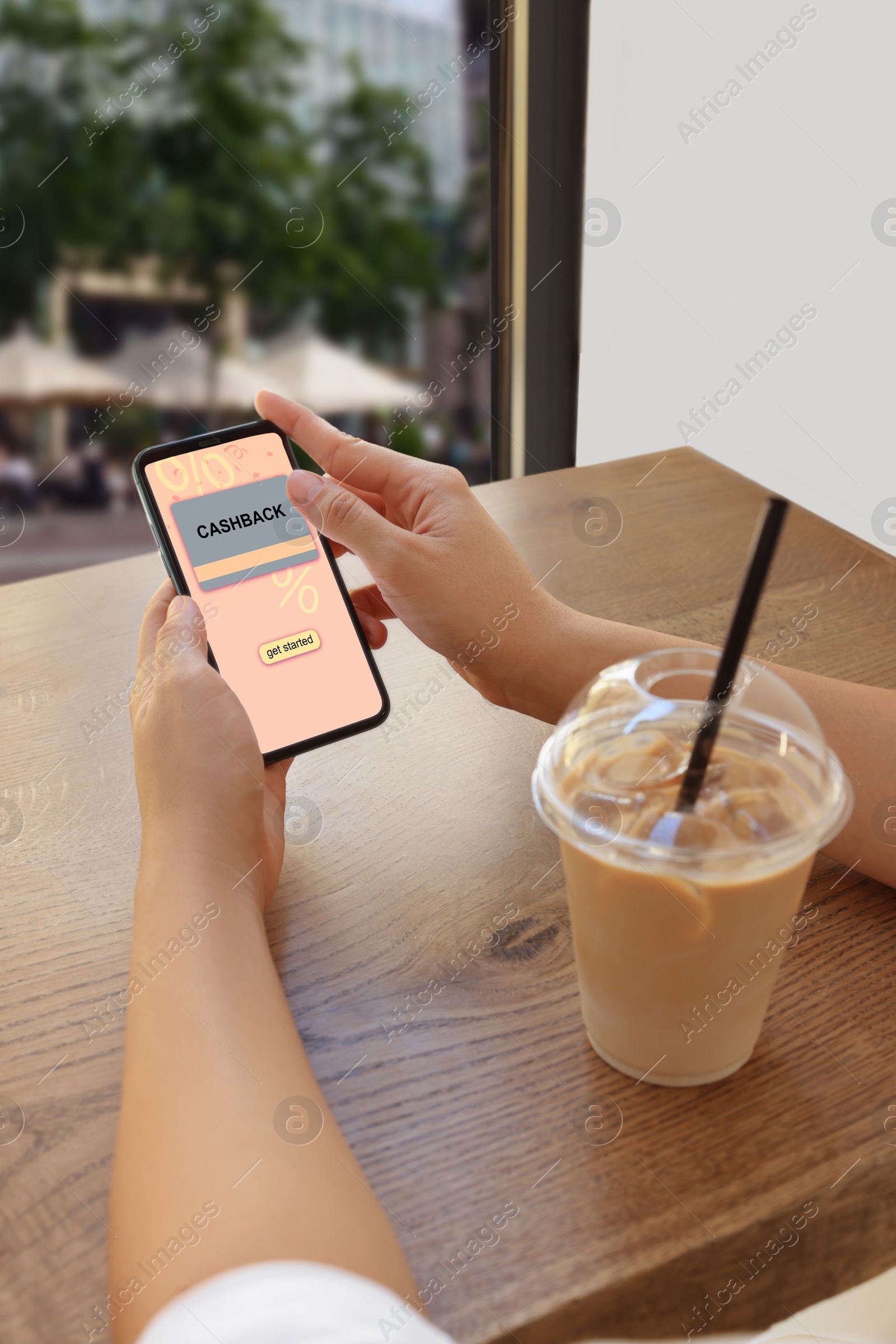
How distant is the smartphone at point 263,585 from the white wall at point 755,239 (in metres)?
0.89

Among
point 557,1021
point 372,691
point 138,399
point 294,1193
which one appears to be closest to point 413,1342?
point 294,1193

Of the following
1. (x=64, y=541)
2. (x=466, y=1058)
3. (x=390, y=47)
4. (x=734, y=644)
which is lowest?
(x=64, y=541)

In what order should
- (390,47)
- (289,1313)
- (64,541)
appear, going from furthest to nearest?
1. (64,541)
2. (390,47)
3. (289,1313)

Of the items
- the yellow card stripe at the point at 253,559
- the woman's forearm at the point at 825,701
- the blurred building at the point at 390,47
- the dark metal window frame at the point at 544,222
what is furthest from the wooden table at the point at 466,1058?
the blurred building at the point at 390,47

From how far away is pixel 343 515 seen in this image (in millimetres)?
724

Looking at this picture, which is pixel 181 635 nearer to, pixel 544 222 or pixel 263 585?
pixel 263 585

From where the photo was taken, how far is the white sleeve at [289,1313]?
0.35 meters

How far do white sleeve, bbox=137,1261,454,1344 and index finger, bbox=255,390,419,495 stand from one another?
552mm

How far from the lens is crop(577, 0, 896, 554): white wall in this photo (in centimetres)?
156

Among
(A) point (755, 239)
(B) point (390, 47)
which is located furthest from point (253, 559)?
(B) point (390, 47)

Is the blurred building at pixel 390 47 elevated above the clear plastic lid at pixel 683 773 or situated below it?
above

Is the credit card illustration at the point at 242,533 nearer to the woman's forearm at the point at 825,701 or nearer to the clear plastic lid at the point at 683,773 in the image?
the woman's forearm at the point at 825,701

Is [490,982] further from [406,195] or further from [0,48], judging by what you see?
[0,48]

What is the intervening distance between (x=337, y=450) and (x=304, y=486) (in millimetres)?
86
